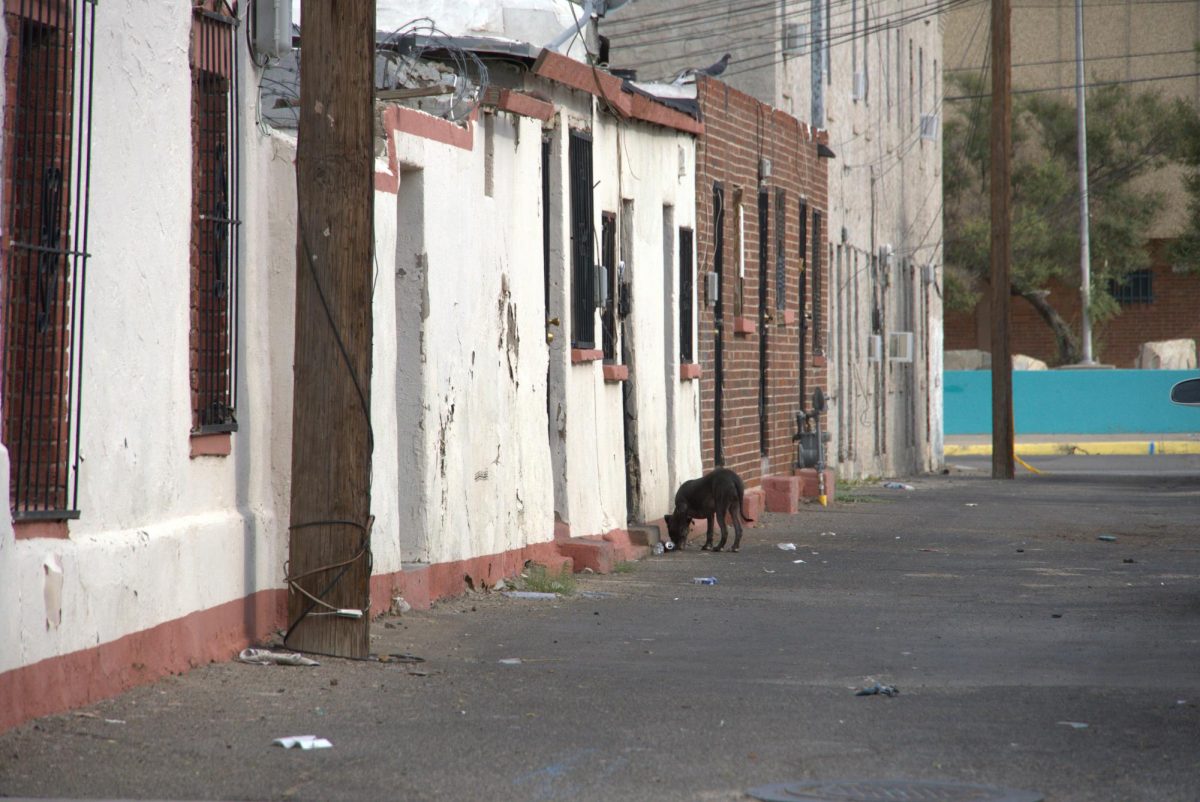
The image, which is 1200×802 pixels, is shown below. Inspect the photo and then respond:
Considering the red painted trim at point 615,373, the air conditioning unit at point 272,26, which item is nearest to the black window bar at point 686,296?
the red painted trim at point 615,373

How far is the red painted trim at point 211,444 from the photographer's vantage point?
30.2 ft

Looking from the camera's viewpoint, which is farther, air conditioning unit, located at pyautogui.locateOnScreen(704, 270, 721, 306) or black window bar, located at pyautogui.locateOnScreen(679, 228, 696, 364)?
air conditioning unit, located at pyautogui.locateOnScreen(704, 270, 721, 306)

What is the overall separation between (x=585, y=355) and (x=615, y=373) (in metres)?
1.02

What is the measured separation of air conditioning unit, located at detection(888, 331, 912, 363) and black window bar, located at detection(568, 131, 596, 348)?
1657cm

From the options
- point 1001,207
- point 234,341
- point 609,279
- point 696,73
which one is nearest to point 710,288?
point 696,73

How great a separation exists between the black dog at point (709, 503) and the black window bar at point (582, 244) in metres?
2.02

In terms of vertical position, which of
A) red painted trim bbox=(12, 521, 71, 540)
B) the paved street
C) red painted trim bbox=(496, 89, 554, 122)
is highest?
red painted trim bbox=(496, 89, 554, 122)

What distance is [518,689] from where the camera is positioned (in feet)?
28.8

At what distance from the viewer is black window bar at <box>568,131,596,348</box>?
1560cm

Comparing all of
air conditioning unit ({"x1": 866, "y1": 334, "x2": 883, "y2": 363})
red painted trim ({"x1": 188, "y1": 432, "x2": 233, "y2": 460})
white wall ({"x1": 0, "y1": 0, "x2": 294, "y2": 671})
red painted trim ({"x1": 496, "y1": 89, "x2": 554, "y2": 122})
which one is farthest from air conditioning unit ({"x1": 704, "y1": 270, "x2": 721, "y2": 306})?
air conditioning unit ({"x1": 866, "y1": 334, "x2": 883, "y2": 363})

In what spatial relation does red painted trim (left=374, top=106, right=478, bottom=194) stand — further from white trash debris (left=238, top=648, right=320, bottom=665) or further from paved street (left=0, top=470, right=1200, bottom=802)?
white trash debris (left=238, top=648, right=320, bottom=665)

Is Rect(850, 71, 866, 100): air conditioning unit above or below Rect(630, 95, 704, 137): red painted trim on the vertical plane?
above

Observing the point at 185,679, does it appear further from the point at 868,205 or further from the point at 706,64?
the point at 868,205

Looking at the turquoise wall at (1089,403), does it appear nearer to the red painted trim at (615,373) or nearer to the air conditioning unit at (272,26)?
the red painted trim at (615,373)
